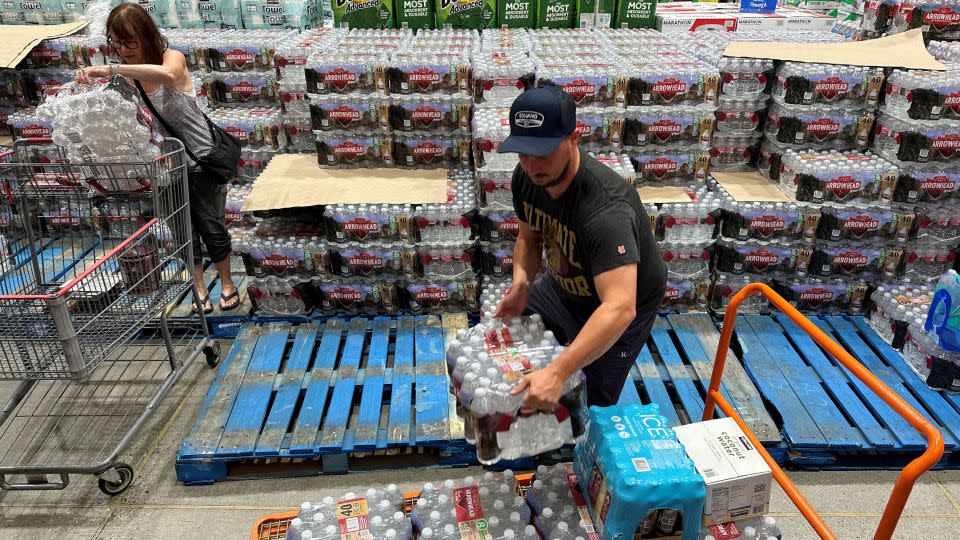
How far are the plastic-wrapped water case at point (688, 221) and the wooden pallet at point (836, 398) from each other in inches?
31.4

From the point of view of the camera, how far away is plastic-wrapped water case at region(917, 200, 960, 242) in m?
4.75

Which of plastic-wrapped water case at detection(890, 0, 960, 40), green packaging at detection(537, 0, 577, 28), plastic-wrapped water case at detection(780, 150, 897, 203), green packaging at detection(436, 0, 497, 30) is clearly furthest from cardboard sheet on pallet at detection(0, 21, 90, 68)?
plastic-wrapped water case at detection(890, 0, 960, 40)

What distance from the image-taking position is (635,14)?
7.07 meters

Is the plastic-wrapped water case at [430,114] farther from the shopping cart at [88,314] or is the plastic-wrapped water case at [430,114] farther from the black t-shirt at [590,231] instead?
the black t-shirt at [590,231]

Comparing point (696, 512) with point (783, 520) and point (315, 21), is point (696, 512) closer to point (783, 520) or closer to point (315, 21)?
point (783, 520)

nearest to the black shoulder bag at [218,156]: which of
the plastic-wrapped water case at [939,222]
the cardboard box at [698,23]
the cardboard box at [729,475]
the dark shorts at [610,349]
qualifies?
the dark shorts at [610,349]

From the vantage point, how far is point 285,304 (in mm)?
5016

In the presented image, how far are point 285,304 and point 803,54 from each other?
4.58 meters

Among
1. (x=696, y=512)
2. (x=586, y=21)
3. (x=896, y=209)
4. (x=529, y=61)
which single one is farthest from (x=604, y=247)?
(x=586, y=21)

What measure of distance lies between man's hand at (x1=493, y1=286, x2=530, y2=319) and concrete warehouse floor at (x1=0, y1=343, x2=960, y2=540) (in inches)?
51.2

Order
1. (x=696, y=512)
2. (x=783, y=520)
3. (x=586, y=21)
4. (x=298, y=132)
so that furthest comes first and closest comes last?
(x=586, y=21), (x=298, y=132), (x=783, y=520), (x=696, y=512)

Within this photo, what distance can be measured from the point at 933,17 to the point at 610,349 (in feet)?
16.1

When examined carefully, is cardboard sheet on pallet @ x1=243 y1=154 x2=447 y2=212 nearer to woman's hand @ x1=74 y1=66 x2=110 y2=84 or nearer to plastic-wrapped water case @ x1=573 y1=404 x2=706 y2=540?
woman's hand @ x1=74 y1=66 x2=110 y2=84

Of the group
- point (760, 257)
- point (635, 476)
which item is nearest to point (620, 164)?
point (760, 257)
